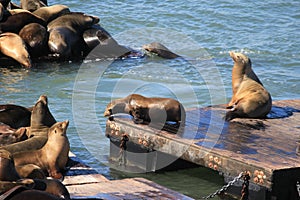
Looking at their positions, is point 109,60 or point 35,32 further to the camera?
point 109,60

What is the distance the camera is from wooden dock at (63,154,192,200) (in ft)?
20.5

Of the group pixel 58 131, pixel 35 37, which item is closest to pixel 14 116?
pixel 58 131

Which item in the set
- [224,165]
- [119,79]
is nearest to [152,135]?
[224,165]

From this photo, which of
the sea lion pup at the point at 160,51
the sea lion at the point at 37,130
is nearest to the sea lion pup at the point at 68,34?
the sea lion pup at the point at 160,51

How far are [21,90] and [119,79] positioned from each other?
1726mm

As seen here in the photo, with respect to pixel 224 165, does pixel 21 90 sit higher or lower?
lower

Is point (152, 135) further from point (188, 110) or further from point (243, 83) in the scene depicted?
point (243, 83)

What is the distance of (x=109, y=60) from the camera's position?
46.3 ft

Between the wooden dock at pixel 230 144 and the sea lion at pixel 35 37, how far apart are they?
484 centimetres

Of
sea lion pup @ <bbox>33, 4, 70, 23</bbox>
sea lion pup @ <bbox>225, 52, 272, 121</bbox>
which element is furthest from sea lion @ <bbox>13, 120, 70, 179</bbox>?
sea lion pup @ <bbox>33, 4, 70, 23</bbox>

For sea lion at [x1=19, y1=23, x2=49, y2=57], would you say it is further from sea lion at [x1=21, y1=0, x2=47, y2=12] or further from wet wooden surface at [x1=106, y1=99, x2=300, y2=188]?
wet wooden surface at [x1=106, y1=99, x2=300, y2=188]

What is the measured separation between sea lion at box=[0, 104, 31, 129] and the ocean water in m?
0.85

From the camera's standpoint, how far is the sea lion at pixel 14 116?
325 inches

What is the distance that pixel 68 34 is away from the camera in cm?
1353
